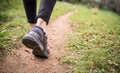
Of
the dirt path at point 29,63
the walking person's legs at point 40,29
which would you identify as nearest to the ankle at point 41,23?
the walking person's legs at point 40,29

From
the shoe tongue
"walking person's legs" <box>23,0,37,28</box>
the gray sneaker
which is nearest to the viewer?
the gray sneaker

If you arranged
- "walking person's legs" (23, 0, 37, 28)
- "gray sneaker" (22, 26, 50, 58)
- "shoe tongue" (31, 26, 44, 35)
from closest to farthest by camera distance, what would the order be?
"gray sneaker" (22, 26, 50, 58) < "shoe tongue" (31, 26, 44, 35) < "walking person's legs" (23, 0, 37, 28)

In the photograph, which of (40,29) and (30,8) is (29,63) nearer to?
(40,29)

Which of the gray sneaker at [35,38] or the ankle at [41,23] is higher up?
the ankle at [41,23]

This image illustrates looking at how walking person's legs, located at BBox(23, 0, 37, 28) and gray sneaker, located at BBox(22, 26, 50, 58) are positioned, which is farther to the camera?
walking person's legs, located at BBox(23, 0, 37, 28)

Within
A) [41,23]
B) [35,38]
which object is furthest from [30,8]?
[35,38]

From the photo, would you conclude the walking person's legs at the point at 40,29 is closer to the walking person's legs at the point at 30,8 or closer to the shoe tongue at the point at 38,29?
the shoe tongue at the point at 38,29

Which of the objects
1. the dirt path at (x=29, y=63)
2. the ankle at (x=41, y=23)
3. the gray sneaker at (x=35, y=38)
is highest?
the ankle at (x=41, y=23)

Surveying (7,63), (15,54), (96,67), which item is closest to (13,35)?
(15,54)

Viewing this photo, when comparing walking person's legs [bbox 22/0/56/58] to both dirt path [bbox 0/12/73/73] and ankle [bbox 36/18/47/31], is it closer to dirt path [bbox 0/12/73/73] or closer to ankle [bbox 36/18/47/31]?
ankle [bbox 36/18/47/31]

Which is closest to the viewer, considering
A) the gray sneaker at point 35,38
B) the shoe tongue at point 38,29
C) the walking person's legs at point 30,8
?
the gray sneaker at point 35,38

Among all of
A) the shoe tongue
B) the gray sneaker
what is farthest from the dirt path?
the shoe tongue

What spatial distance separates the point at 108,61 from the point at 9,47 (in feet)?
6.13

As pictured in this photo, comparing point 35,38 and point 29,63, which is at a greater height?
point 35,38
